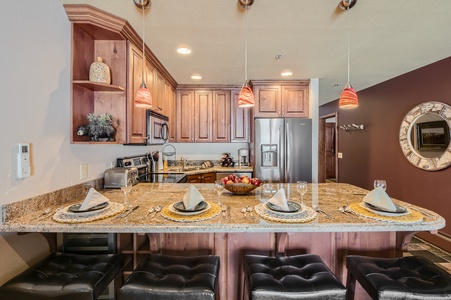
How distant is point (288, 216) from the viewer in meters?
1.31

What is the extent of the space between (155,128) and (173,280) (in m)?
1.96

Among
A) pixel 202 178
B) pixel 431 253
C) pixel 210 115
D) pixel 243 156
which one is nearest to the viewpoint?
pixel 431 253

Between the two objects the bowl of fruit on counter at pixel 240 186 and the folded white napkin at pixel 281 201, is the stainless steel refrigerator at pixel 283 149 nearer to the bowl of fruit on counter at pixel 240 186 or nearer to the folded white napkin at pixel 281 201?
the bowl of fruit on counter at pixel 240 186

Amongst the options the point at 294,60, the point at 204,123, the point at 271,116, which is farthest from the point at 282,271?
the point at 204,123

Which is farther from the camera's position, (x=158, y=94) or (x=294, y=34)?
(x=158, y=94)

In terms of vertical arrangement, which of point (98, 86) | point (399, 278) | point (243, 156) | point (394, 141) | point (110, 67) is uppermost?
point (110, 67)

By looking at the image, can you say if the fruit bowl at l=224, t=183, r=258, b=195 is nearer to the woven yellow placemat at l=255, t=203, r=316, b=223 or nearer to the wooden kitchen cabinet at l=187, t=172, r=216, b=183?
the woven yellow placemat at l=255, t=203, r=316, b=223

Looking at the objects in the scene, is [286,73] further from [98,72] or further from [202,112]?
[98,72]

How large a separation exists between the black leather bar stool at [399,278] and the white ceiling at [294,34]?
5.84 ft

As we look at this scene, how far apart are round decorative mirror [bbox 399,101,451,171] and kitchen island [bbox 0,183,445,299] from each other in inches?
74.6

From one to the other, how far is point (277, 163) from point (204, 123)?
147 cm

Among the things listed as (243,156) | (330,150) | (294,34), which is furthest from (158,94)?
(330,150)

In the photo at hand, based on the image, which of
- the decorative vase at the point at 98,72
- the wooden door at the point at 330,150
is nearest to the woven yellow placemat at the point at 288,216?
the decorative vase at the point at 98,72

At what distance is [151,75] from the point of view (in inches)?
106
